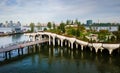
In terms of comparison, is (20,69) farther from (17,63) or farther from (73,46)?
(73,46)

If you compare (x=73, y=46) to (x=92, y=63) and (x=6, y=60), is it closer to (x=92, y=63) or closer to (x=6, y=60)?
(x=92, y=63)

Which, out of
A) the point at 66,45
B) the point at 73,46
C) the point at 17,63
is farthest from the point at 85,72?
the point at 66,45

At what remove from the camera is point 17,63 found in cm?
5438

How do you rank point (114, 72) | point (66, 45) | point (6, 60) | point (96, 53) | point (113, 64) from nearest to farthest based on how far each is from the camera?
point (114, 72), point (113, 64), point (6, 60), point (96, 53), point (66, 45)

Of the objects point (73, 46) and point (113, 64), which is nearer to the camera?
point (113, 64)

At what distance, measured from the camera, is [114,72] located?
45531 millimetres

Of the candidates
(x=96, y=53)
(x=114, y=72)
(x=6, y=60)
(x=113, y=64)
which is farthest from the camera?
(x=96, y=53)

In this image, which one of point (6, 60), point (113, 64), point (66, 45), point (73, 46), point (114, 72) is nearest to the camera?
point (114, 72)

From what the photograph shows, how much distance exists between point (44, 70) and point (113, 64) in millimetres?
21452

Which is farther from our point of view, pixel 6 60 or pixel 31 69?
pixel 6 60

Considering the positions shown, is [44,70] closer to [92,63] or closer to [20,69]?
[20,69]

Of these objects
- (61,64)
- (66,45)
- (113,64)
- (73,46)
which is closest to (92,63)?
(113,64)

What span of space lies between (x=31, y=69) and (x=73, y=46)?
141ft

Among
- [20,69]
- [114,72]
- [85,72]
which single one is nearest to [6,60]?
[20,69]
